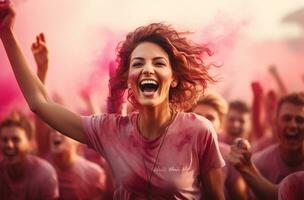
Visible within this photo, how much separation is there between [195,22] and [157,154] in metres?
0.51

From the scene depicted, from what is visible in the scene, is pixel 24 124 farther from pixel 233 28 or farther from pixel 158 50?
pixel 233 28

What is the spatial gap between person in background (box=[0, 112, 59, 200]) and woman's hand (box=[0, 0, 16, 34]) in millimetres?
440

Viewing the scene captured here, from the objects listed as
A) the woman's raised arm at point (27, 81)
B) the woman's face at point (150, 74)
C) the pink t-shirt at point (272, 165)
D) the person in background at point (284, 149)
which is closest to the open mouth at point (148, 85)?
the woman's face at point (150, 74)

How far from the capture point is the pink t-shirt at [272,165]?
1.82 m

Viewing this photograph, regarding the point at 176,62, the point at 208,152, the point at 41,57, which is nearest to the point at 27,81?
the point at 41,57

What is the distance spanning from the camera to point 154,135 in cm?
159

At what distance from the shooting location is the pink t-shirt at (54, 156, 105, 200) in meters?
1.90

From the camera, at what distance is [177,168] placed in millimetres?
1562

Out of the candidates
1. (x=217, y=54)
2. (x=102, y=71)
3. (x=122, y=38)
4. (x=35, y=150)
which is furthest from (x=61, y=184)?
(x=217, y=54)

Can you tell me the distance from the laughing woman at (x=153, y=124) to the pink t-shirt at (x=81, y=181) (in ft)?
0.96

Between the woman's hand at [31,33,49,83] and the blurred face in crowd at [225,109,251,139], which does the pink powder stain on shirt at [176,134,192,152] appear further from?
the woman's hand at [31,33,49,83]

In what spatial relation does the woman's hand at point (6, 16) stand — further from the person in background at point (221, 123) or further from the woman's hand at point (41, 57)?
the person in background at point (221, 123)

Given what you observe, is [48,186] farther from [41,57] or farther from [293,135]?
[293,135]

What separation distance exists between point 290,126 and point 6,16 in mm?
923
